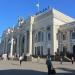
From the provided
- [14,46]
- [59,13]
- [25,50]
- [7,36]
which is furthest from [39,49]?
[7,36]

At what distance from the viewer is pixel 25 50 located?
72500mm

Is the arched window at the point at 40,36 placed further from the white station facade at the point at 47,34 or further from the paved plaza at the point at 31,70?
the paved plaza at the point at 31,70

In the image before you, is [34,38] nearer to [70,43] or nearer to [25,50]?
[25,50]

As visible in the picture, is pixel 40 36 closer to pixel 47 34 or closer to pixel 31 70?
pixel 47 34

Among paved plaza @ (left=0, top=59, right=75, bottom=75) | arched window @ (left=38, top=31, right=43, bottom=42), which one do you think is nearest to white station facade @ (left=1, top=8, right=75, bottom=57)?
arched window @ (left=38, top=31, right=43, bottom=42)

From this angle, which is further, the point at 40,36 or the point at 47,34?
the point at 40,36

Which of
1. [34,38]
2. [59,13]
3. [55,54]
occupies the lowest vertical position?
[55,54]

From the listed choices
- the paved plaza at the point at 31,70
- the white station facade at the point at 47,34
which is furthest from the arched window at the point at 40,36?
the paved plaza at the point at 31,70

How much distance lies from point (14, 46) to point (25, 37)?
1116 centimetres

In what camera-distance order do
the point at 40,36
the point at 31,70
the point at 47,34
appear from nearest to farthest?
the point at 31,70, the point at 47,34, the point at 40,36

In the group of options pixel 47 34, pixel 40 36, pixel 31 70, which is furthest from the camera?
pixel 40 36

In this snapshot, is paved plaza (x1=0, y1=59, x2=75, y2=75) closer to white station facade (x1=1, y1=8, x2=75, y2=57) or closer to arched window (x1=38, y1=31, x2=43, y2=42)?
white station facade (x1=1, y1=8, x2=75, y2=57)

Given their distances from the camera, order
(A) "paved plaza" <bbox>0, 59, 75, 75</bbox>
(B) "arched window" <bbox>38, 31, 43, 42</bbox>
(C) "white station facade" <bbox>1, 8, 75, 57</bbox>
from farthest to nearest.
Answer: (B) "arched window" <bbox>38, 31, 43, 42</bbox>
(C) "white station facade" <bbox>1, 8, 75, 57</bbox>
(A) "paved plaza" <bbox>0, 59, 75, 75</bbox>

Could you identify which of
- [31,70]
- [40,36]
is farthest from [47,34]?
[31,70]
